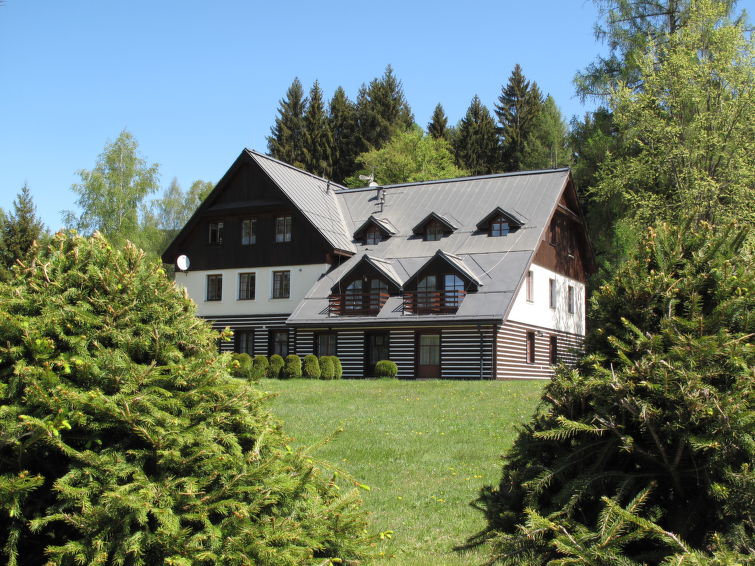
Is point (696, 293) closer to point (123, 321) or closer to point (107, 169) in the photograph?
point (123, 321)

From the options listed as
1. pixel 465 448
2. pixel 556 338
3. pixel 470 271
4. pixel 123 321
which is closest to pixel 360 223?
pixel 470 271

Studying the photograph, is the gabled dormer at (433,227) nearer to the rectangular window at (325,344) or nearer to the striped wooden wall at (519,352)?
the striped wooden wall at (519,352)

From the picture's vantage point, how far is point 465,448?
14094 millimetres

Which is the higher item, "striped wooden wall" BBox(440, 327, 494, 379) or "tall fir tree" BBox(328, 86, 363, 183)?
"tall fir tree" BBox(328, 86, 363, 183)

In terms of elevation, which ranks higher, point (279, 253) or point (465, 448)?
point (279, 253)

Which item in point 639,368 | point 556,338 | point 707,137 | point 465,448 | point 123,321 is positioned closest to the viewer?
point 639,368

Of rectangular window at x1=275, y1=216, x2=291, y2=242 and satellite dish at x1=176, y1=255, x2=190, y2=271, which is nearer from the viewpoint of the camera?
rectangular window at x1=275, y1=216, x2=291, y2=242

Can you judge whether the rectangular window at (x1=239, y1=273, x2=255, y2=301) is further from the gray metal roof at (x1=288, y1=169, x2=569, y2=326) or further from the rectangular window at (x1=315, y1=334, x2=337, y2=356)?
the rectangular window at (x1=315, y1=334, x2=337, y2=356)

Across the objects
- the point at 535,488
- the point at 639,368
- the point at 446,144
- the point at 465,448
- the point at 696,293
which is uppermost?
the point at 446,144

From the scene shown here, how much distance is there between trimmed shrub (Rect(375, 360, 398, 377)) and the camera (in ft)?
109

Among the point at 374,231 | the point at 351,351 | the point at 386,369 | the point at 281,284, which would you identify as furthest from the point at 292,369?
the point at 374,231

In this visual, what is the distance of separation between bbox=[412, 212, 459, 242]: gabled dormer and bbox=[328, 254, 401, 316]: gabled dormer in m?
2.84

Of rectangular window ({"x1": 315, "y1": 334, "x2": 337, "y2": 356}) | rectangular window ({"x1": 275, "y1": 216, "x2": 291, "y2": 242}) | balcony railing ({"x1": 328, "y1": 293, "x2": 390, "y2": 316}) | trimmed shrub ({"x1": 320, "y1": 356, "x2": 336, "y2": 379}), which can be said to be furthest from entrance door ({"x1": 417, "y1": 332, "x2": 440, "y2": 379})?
rectangular window ({"x1": 275, "y1": 216, "x2": 291, "y2": 242})

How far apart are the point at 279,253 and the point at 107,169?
19.5 m
